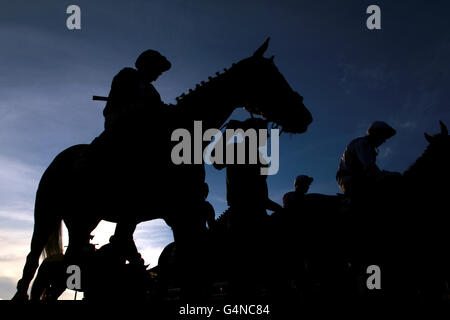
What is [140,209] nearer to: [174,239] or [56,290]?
[174,239]

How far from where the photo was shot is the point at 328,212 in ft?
16.6

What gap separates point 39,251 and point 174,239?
8.39 ft

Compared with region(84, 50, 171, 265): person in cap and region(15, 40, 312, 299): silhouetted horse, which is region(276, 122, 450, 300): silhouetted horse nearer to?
region(15, 40, 312, 299): silhouetted horse

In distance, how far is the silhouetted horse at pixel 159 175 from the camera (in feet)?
11.8

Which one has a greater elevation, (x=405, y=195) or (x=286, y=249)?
Result: (x=405, y=195)

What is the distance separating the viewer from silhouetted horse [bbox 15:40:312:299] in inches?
142

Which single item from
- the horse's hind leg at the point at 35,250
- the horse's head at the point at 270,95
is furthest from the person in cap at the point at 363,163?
the horse's hind leg at the point at 35,250

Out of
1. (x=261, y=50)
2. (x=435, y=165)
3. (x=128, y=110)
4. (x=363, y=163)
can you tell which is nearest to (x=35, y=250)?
(x=128, y=110)

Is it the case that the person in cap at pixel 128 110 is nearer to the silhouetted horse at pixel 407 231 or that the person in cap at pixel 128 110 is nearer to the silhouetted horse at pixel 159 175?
the silhouetted horse at pixel 159 175

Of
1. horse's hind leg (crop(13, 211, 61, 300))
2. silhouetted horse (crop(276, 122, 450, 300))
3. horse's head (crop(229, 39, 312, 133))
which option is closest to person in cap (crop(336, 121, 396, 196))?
silhouetted horse (crop(276, 122, 450, 300))

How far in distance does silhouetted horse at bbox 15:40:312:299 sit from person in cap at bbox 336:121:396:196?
914mm

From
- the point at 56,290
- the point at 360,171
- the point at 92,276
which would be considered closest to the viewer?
the point at 92,276
